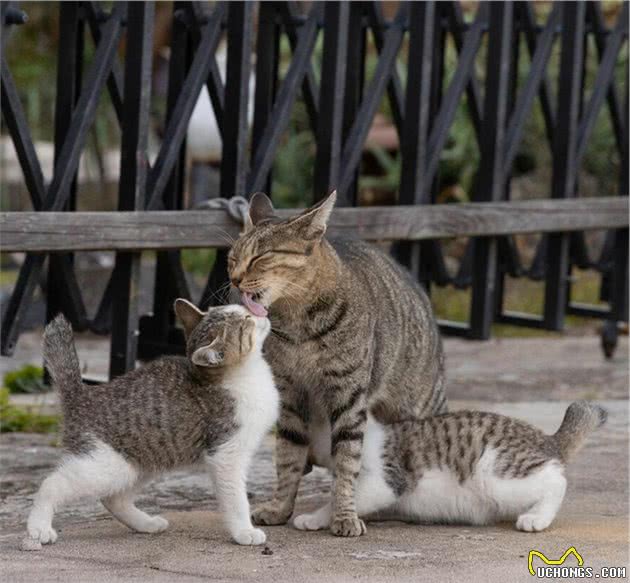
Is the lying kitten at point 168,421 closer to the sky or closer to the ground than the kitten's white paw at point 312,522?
closer to the sky

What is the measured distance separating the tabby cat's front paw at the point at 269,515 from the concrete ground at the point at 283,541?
86 mm

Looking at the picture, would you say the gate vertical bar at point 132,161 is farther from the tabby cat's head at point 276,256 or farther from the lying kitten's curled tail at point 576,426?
the lying kitten's curled tail at point 576,426

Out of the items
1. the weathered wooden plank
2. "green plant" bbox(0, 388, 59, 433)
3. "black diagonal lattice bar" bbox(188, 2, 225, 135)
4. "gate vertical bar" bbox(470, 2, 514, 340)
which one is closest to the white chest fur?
the weathered wooden plank

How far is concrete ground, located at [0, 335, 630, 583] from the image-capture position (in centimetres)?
436

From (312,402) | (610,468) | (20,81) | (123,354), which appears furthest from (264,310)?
(20,81)

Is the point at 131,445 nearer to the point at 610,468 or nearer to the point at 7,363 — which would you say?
the point at 610,468

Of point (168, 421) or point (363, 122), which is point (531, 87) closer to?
point (363, 122)

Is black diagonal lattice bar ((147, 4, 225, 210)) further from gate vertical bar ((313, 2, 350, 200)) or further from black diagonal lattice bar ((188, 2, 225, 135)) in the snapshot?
gate vertical bar ((313, 2, 350, 200))

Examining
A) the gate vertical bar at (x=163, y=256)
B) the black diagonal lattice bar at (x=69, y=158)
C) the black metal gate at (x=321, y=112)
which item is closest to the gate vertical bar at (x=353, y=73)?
the black metal gate at (x=321, y=112)

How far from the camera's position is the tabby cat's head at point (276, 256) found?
16.1 feet

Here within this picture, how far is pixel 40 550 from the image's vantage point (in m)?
4.53

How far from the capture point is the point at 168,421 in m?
4.68

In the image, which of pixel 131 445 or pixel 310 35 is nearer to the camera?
pixel 131 445

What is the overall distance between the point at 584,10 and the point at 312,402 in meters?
4.09
